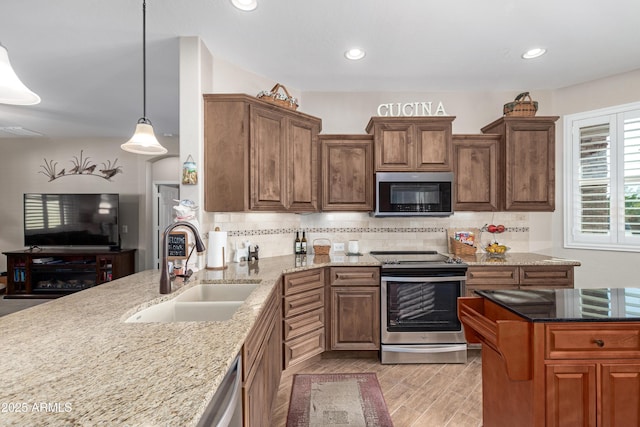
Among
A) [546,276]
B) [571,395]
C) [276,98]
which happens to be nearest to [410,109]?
[276,98]

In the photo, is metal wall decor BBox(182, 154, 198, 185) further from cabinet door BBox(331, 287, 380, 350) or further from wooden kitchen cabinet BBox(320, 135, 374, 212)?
cabinet door BBox(331, 287, 380, 350)

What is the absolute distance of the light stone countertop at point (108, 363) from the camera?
0.63m

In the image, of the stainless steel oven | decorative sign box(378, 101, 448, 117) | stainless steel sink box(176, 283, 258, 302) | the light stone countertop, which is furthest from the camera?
decorative sign box(378, 101, 448, 117)

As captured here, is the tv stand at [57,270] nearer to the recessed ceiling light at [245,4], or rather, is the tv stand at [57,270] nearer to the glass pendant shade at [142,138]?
the glass pendant shade at [142,138]

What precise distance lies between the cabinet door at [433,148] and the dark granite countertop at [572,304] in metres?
1.61

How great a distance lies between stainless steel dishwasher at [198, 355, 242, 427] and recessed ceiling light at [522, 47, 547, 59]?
3341mm

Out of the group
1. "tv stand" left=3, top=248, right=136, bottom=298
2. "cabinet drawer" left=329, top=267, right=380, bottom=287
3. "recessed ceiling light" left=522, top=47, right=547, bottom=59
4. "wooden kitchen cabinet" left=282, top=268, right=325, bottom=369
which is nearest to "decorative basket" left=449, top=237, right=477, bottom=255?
"cabinet drawer" left=329, top=267, right=380, bottom=287

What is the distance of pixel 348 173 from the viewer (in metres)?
3.15

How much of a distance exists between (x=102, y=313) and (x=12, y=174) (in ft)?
20.6

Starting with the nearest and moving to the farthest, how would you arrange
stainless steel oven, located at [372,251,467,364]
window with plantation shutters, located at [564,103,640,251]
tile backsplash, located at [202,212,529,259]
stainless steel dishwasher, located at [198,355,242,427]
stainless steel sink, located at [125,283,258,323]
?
stainless steel dishwasher, located at [198,355,242,427], stainless steel sink, located at [125,283,258,323], stainless steel oven, located at [372,251,467,364], window with plantation shutters, located at [564,103,640,251], tile backsplash, located at [202,212,529,259]

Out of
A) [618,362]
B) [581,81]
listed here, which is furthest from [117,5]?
[581,81]

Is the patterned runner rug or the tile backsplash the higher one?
the tile backsplash

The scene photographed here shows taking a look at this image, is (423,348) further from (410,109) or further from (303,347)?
(410,109)

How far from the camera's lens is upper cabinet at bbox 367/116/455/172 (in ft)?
9.98
